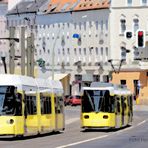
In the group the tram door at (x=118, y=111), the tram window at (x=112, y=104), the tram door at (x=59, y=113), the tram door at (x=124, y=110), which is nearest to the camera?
the tram door at (x=59, y=113)

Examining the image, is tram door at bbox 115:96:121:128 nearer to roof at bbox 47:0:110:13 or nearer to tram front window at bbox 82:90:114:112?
tram front window at bbox 82:90:114:112

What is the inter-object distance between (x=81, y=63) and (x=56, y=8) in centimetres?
976

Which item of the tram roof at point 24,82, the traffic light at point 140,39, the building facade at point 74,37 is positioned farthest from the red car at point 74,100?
the tram roof at point 24,82

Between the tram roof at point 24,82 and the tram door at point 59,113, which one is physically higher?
the tram roof at point 24,82

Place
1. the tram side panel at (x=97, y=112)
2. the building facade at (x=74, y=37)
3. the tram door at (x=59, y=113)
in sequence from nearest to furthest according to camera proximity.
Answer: the tram door at (x=59, y=113)
the tram side panel at (x=97, y=112)
the building facade at (x=74, y=37)

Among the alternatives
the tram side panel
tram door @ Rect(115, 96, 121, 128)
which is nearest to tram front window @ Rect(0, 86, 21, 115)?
the tram side panel

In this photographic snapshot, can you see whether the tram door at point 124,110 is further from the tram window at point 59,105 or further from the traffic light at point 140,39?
the traffic light at point 140,39

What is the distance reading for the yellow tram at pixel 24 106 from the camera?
39938 millimetres

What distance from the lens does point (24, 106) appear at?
135 ft

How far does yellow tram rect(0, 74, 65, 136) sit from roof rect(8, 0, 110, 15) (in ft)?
257

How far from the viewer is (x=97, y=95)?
52.0 metres

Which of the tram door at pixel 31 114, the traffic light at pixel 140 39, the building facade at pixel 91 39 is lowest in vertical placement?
the tram door at pixel 31 114

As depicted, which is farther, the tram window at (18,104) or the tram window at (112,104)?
the tram window at (112,104)

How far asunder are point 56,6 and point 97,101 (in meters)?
83.3
